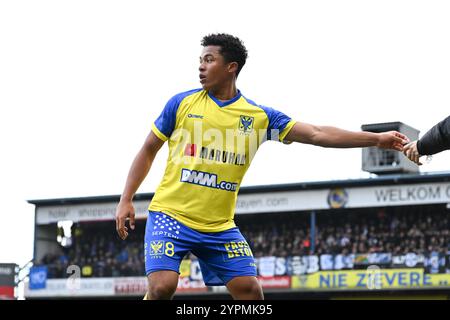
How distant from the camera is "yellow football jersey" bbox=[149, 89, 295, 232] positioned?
7457 millimetres

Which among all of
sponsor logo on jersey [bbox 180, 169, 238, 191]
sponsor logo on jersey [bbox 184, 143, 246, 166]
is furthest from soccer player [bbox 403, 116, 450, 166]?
sponsor logo on jersey [bbox 180, 169, 238, 191]

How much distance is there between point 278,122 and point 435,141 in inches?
58.2

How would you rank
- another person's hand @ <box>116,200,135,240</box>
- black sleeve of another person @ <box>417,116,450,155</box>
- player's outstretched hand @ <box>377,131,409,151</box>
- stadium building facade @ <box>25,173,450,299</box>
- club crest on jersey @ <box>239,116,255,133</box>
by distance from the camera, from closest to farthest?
→ black sleeve of another person @ <box>417,116,450,155</box>
another person's hand @ <box>116,200,135,240</box>
club crest on jersey @ <box>239,116,255,133</box>
player's outstretched hand @ <box>377,131,409,151</box>
stadium building facade @ <box>25,173,450,299</box>

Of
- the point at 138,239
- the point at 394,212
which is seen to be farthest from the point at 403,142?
the point at 138,239

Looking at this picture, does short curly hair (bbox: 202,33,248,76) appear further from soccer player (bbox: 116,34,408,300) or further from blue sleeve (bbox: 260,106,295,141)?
blue sleeve (bbox: 260,106,295,141)

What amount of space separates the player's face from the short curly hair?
0.04 meters

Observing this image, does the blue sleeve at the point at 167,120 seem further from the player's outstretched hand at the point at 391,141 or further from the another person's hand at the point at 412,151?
the another person's hand at the point at 412,151

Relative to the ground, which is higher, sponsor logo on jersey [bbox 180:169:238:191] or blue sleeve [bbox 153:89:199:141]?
blue sleeve [bbox 153:89:199:141]

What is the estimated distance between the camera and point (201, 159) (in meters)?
7.47

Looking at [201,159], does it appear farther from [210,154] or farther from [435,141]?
[435,141]

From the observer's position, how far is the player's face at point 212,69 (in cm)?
764

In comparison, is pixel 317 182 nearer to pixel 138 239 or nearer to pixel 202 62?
pixel 138 239

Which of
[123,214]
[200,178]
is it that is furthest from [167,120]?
[123,214]

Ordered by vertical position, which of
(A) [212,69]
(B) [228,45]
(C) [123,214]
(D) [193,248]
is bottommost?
(D) [193,248]
